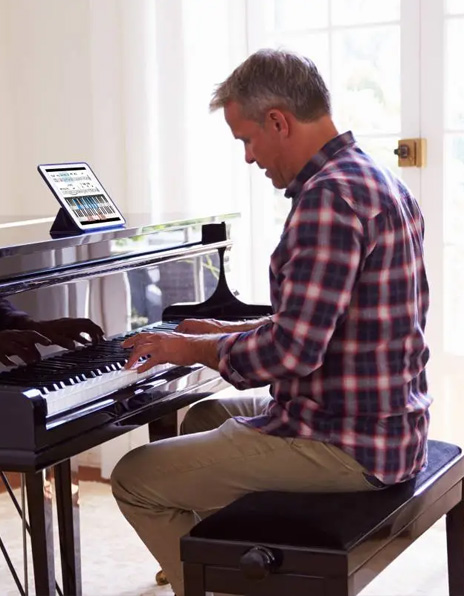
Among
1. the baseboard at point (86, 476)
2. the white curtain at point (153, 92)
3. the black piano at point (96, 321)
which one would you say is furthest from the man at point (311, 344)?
the baseboard at point (86, 476)

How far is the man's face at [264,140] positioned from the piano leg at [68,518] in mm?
865

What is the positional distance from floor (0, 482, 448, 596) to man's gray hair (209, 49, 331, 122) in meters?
1.64

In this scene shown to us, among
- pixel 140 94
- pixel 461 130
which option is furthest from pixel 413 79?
pixel 140 94

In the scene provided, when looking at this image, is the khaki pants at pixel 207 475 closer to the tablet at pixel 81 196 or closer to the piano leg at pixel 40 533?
the piano leg at pixel 40 533

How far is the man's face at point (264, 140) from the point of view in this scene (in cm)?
219

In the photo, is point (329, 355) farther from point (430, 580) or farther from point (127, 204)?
point (127, 204)

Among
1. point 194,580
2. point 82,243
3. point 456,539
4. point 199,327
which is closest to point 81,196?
point 82,243

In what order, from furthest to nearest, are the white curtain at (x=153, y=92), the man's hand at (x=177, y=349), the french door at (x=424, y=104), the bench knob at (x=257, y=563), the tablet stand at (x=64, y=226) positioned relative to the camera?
the white curtain at (x=153, y=92) → the french door at (x=424, y=104) → the tablet stand at (x=64, y=226) → the man's hand at (x=177, y=349) → the bench knob at (x=257, y=563)

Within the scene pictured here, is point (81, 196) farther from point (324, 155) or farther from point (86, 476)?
point (86, 476)

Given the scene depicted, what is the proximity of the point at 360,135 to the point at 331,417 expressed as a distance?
2.07 meters

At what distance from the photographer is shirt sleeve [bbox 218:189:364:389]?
1.98m

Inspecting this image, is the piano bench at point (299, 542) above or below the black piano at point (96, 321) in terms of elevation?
below

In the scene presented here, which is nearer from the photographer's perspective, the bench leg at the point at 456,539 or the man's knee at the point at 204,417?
the bench leg at the point at 456,539

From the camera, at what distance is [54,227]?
Result: 2.59 m
